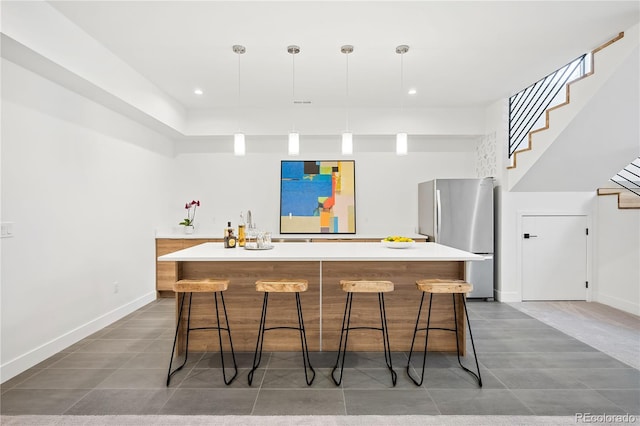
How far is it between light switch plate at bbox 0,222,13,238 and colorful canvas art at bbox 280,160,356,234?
346 centimetres

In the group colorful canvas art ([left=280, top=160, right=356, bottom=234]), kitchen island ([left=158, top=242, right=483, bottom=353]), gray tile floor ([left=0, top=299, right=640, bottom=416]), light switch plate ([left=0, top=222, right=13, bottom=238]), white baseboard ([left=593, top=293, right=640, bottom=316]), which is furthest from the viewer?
colorful canvas art ([left=280, top=160, right=356, bottom=234])

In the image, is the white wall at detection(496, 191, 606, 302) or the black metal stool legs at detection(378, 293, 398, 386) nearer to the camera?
the black metal stool legs at detection(378, 293, 398, 386)

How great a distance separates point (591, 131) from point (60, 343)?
564 centimetres

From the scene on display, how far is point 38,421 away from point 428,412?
7.79 ft

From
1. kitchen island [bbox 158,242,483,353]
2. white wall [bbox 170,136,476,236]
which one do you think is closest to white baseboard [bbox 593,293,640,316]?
white wall [bbox 170,136,476,236]

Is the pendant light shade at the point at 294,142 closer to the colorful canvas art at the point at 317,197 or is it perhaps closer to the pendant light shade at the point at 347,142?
the pendant light shade at the point at 347,142

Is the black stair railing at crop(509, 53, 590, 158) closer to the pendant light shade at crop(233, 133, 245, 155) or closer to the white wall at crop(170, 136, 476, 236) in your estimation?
the white wall at crop(170, 136, 476, 236)

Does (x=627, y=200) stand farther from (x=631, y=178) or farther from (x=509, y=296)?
(x=509, y=296)

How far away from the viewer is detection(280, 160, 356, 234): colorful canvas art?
18.7 ft

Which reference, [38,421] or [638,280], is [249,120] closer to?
[38,421]

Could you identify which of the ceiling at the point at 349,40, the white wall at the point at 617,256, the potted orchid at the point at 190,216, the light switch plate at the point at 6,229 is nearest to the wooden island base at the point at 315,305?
the light switch plate at the point at 6,229

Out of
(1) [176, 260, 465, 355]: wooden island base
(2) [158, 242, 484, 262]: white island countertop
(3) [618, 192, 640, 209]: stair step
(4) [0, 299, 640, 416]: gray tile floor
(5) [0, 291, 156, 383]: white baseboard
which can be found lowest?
(4) [0, 299, 640, 416]: gray tile floor

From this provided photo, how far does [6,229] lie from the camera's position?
269 cm

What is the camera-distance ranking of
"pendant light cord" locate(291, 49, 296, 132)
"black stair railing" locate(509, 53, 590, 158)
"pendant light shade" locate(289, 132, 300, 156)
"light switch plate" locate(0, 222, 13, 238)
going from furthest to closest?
1. "black stair railing" locate(509, 53, 590, 158)
2. "pendant light cord" locate(291, 49, 296, 132)
3. "pendant light shade" locate(289, 132, 300, 156)
4. "light switch plate" locate(0, 222, 13, 238)
